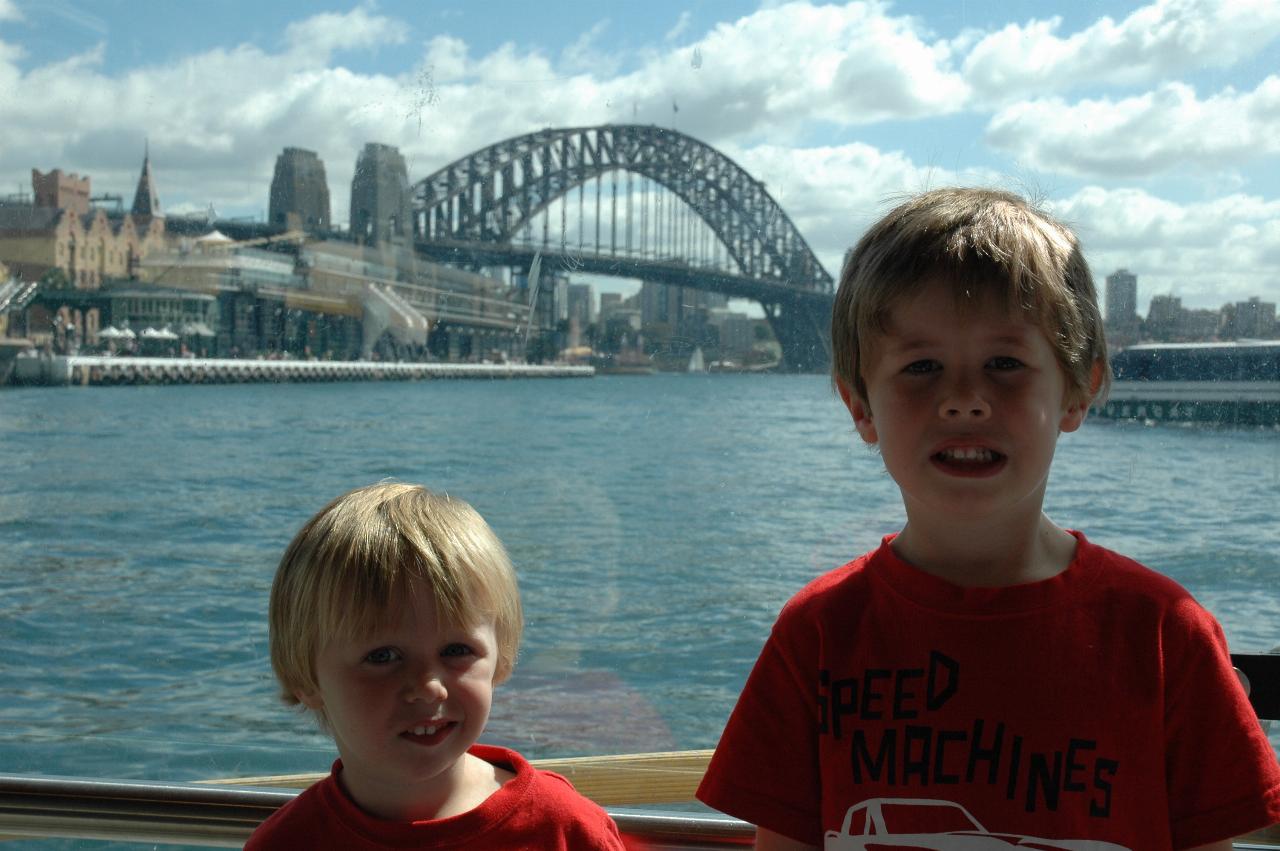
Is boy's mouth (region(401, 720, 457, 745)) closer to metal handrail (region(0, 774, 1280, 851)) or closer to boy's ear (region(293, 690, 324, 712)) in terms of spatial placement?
boy's ear (region(293, 690, 324, 712))

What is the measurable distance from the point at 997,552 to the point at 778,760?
0.24 meters

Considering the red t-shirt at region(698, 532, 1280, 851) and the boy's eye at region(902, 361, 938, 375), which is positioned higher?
the boy's eye at region(902, 361, 938, 375)

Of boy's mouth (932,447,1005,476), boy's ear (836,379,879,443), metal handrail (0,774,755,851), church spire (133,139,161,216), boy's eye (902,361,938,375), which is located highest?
church spire (133,139,161,216)

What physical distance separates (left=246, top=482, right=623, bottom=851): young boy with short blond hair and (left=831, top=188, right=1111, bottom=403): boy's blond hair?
1.27ft

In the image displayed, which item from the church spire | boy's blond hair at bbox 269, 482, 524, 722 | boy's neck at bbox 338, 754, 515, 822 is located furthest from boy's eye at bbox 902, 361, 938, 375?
the church spire

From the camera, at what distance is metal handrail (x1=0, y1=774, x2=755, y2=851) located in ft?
4.06

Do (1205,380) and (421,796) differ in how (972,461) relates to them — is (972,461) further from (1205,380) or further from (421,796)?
(1205,380)

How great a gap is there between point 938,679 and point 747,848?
369 millimetres

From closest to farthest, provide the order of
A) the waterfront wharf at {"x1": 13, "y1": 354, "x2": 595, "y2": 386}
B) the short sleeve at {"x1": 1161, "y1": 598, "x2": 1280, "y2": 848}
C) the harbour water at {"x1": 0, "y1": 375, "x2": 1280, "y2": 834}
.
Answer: the short sleeve at {"x1": 1161, "y1": 598, "x2": 1280, "y2": 848}
the harbour water at {"x1": 0, "y1": 375, "x2": 1280, "y2": 834}
the waterfront wharf at {"x1": 13, "y1": 354, "x2": 595, "y2": 386}

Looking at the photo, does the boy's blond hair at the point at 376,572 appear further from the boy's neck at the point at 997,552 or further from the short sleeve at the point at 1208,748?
the short sleeve at the point at 1208,748

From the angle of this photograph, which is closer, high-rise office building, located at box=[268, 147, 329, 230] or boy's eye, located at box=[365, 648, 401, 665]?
boy's eye, located at box=[365, 648, 401, 665]

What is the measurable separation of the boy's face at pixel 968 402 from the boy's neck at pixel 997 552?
28 mm

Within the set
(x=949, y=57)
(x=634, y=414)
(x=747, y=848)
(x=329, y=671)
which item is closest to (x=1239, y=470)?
(x=949, y=57)

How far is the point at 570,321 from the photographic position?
1.93m
